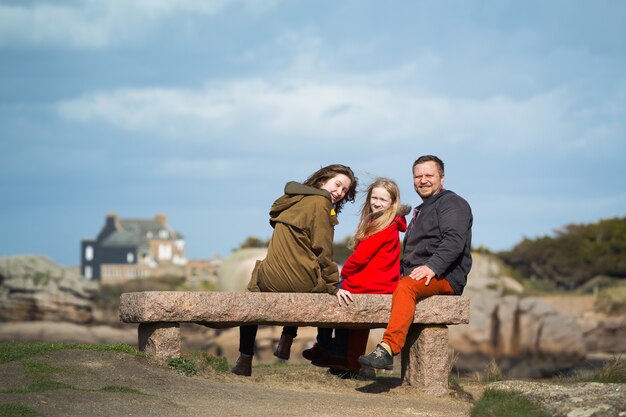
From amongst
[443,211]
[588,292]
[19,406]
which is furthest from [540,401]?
[588,292]

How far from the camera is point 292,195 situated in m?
8.38

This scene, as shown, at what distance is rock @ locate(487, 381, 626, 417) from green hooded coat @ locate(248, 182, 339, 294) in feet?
6.45

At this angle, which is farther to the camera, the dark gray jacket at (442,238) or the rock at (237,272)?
the rock at (237,272)

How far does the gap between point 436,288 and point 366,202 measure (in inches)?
41.8

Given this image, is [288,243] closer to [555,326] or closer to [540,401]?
[540,401]

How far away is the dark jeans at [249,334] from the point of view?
8.37 metres

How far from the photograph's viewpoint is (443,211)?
8180 millimetres

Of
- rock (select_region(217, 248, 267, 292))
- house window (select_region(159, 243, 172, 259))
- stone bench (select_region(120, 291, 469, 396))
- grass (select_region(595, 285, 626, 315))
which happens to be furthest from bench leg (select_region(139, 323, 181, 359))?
house window (select_region(159, 243, 172, 259))

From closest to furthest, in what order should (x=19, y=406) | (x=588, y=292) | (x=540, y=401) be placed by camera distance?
(x=19, y=406), (x=540, y=401), (x=588, y=292)

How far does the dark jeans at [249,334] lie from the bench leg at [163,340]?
2.17 ft

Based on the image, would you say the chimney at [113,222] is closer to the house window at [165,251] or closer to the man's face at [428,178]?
the house window at [165,251]

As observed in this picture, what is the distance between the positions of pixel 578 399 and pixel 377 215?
2463 millimetres

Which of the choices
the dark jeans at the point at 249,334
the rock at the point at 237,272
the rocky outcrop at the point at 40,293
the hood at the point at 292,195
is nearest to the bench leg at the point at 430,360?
the dark jeans at the point at 249,334

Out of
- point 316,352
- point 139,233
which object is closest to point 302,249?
point 316,352
